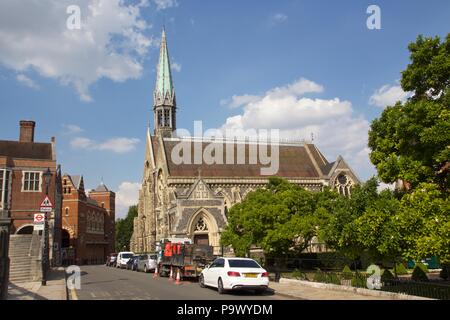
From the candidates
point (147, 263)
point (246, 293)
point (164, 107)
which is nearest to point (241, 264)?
point (246, 293)

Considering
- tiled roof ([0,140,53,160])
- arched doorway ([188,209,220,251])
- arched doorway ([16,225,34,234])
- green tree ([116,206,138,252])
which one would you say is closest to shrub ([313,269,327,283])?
arched doorway ([188,209,220,251])

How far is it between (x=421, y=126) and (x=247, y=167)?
43.9 m

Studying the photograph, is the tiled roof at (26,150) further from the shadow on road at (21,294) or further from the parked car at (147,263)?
the shadow on road at (21,294)

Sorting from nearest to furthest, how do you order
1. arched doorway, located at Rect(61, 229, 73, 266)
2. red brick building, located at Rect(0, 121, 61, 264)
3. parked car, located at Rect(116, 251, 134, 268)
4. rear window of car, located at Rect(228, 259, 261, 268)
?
rear window of car, located at Rect(228, 259, 261, 268)
red brick building, located at Rect(0, 121, 61, 264)
parked car, located at Rect(116, 251, 134, 268)
arched doorway, located at Rect(61, 229, 73, 266)

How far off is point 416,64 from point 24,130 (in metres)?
44.4

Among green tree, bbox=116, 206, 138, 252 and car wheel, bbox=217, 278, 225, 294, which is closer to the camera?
car wheel, bbox=217, 278, 225, 294

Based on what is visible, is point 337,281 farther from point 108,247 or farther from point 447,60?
point 108,247

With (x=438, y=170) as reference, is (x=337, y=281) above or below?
below

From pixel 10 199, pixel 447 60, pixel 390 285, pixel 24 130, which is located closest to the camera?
pixel 447 60

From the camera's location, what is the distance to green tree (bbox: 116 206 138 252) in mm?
106875

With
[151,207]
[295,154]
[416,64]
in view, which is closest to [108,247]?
[151,207]

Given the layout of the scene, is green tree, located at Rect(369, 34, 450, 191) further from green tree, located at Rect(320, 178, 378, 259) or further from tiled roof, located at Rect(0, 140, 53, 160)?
tiled roof, located at Rect(0, 140, 53, 160)

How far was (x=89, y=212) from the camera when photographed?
7188 cm

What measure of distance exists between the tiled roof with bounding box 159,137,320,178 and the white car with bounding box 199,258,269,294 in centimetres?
3627
